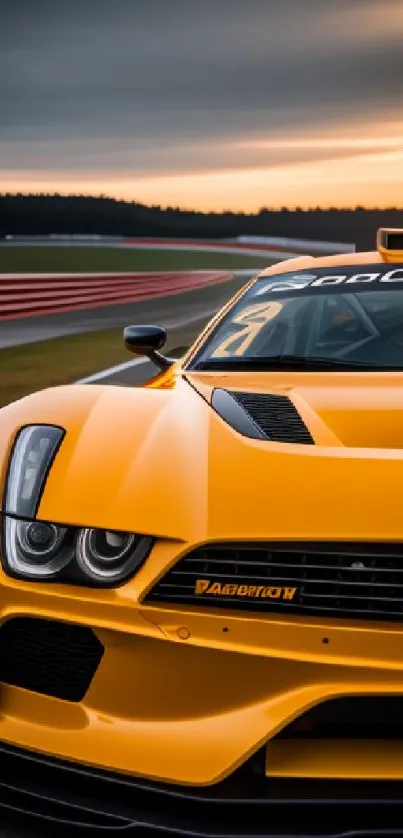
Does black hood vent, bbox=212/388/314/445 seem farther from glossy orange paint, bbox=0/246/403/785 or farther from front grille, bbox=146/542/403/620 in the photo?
front grille, bbox=146/542/403/620

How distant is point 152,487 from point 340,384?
111cm

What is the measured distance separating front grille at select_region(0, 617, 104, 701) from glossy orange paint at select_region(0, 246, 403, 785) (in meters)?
0.03

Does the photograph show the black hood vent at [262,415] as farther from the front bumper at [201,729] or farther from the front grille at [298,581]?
the front bumper at [201,729]

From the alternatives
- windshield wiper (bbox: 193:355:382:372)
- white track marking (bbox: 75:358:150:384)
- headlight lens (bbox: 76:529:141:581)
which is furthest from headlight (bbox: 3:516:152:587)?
white track marking (bbox: 75:358:150:384)

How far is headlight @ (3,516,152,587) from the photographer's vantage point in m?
2.39

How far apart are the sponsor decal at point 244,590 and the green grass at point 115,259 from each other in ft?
162

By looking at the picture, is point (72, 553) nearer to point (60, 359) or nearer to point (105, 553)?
point (105, 553)

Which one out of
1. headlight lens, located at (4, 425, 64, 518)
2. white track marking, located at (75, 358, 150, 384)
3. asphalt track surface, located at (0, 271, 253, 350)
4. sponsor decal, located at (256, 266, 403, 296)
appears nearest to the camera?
headlight lens, located at (4, 425, 64, 518)

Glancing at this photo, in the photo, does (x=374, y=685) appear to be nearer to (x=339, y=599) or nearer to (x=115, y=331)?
(x=339, y=599)

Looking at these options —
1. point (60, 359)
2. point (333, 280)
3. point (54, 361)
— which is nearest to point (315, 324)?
point (333, 280)

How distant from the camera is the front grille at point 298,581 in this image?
227cm

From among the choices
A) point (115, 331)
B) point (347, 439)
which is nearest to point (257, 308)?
point (347, 439)

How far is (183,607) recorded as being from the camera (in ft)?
7.53

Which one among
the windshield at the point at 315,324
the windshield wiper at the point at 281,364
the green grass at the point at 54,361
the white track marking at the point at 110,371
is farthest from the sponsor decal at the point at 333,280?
the white track marking at the point at 110,371
